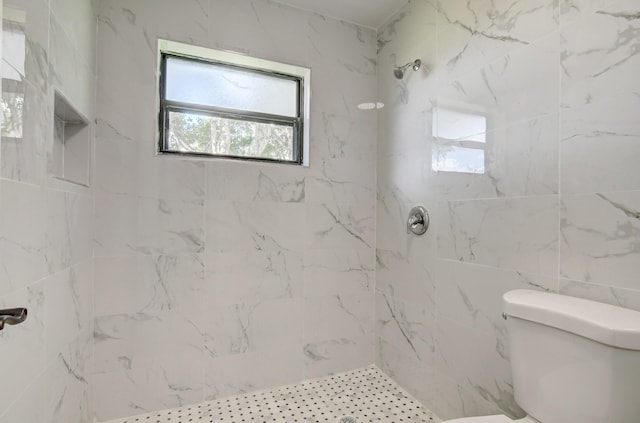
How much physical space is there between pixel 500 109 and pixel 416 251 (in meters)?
0.84

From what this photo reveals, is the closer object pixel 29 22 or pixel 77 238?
pixel 29 22

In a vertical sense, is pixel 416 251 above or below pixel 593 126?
below

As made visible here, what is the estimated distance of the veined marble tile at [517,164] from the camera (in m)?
1.17

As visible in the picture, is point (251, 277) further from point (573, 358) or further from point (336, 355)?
point (573, 358)

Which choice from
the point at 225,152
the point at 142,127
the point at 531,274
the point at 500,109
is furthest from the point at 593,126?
the point at 142,127

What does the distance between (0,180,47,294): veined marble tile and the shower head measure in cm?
178

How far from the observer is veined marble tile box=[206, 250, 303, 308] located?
175cm

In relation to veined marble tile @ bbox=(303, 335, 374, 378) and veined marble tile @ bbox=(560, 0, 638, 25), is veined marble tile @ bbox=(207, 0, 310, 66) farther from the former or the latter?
veined marble tile @ bbox=(303, 335, 374, 378)

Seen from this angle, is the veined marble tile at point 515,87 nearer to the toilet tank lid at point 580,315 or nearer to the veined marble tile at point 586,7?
the veined marble tile at point 586,7

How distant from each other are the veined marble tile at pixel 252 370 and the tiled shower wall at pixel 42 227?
582mm

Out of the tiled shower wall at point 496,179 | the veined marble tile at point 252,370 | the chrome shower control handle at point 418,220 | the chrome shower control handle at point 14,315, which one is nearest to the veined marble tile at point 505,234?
the tiled shower wall at point 496,179

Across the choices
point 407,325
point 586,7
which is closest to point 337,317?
point 407,325

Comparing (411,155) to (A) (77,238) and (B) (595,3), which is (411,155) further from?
(A) (77,238)

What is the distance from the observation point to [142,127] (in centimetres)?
162
